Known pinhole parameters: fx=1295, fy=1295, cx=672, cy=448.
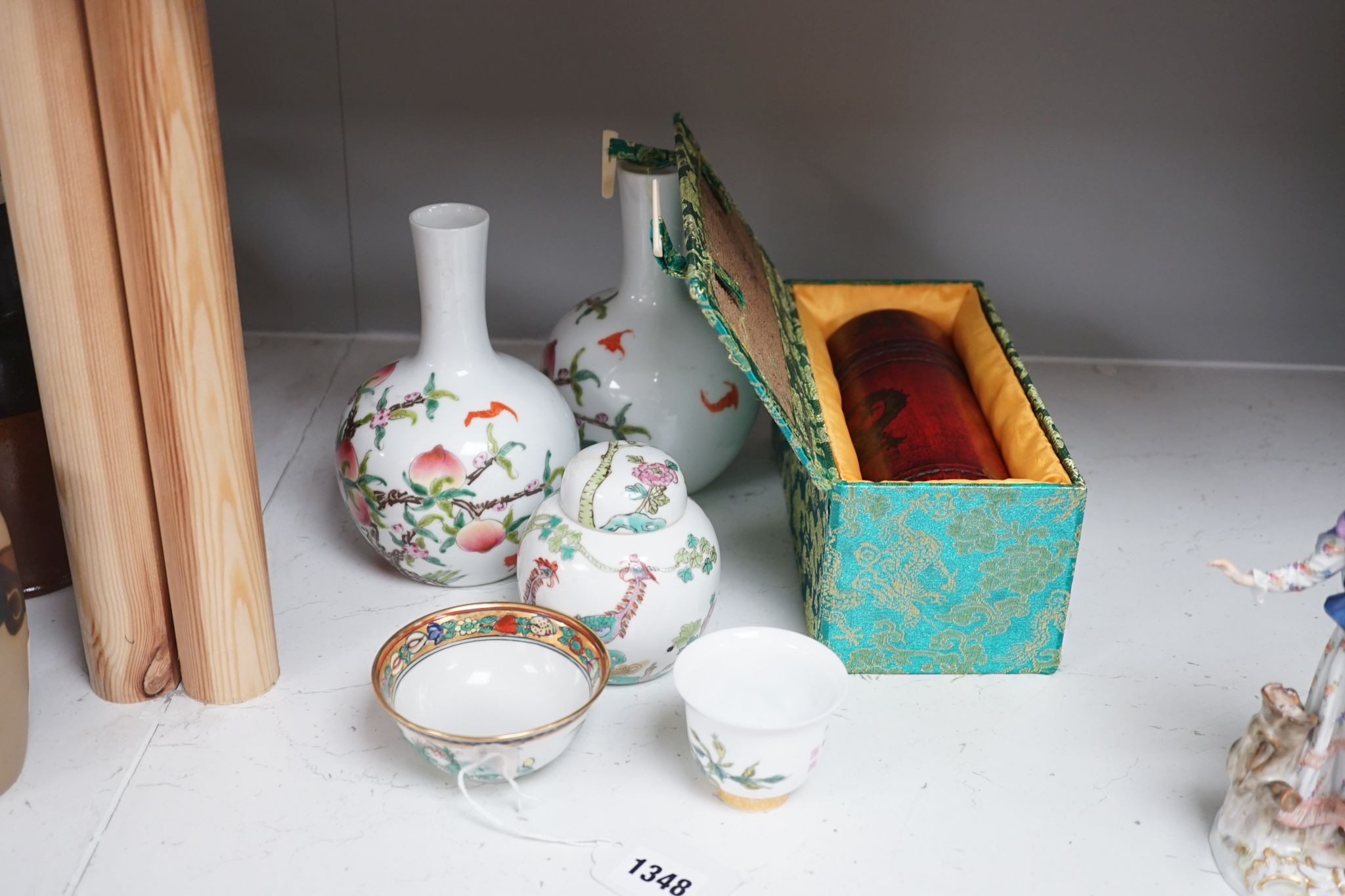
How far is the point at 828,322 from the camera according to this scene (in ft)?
4.45

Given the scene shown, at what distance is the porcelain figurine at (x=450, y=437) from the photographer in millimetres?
1050

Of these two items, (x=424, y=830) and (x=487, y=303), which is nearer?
(x=424, y=830)

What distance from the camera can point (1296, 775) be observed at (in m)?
0.80

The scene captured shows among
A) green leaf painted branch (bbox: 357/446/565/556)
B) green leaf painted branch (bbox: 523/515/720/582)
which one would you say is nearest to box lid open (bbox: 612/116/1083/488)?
green leaf painted branch (bbox: 523/515/720/582)

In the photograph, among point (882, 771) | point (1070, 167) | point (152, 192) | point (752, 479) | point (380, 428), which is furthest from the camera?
point (1070, 167)

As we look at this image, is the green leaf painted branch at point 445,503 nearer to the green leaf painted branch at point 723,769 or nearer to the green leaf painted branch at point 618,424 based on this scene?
the green leaf painted branch at point 618,424

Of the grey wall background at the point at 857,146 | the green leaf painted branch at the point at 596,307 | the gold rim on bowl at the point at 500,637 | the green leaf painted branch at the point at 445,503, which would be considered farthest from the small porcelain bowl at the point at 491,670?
the grey wall background at the point at 857,146

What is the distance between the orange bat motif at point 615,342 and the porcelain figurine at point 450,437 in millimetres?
101

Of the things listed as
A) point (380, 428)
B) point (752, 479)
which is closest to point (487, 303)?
point (752, 479)

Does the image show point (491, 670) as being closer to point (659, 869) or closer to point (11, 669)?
point (659, 869)

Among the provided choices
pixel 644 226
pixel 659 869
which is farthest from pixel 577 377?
pixel 659 869

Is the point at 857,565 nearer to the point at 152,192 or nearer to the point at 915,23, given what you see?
the point at 152,192

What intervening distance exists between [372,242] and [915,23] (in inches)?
26.8

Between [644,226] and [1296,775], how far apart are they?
2.23ft
